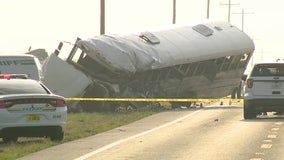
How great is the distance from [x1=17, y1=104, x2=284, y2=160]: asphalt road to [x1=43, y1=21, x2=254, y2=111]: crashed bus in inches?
390

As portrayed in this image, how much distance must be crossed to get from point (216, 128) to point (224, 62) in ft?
56.1

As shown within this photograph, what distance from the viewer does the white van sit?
2833 centimetres

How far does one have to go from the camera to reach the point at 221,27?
136 feet

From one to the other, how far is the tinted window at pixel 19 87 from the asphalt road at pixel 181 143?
1402 millimetres

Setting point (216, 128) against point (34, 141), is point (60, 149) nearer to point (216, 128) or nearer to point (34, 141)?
point (34, 141)

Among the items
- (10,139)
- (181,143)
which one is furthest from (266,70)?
(10,139)

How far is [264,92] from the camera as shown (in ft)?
88.4

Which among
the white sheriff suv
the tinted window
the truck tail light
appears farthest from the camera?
the truck tail light

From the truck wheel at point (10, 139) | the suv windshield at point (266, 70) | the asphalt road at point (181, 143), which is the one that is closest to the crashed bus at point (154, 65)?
the suv windshield at point (266, 70)

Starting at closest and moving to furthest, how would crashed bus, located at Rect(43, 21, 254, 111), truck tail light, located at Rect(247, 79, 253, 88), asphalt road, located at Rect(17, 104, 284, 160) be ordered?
asphalt road, located at Rect(17, 104, 284, 160)
truck tail light, located at Rect(247, 79, 253, 88)
crashed bus, located at Rect(43, 21, 254, 111)

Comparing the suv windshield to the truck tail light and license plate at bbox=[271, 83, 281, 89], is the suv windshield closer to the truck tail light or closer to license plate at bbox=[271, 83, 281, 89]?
the truck tail light

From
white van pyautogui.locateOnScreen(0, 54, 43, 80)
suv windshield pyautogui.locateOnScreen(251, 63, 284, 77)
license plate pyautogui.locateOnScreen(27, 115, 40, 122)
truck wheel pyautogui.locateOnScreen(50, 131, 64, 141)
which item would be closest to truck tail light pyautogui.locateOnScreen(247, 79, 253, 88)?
suv windshield pyautogui.locateOnScreen(251, 63, 284, 77)

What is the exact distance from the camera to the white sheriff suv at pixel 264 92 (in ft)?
88.1

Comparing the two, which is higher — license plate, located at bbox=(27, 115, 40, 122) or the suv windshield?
license plate, located at bbox=(27, 115, 40, 122)
